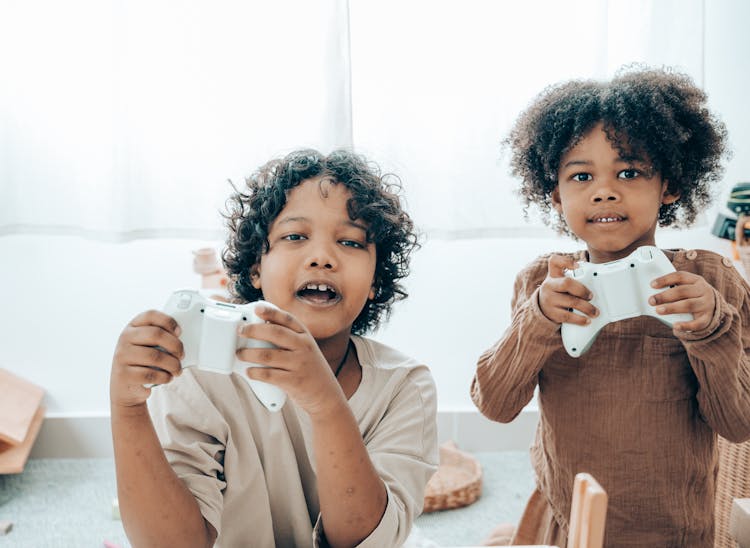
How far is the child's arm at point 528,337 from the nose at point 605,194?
75 millimetres

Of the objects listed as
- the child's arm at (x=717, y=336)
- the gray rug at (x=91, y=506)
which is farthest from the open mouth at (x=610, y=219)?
the gray rug at (x=91, y=506)

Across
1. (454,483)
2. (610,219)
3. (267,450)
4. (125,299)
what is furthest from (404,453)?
(125,299)

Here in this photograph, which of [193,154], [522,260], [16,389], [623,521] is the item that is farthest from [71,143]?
[623,521]

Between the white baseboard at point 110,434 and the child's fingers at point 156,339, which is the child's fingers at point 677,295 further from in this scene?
the white baseboard at point 110,434

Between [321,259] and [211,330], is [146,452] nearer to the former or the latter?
[211,330]

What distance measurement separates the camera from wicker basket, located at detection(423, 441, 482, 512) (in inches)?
67.2

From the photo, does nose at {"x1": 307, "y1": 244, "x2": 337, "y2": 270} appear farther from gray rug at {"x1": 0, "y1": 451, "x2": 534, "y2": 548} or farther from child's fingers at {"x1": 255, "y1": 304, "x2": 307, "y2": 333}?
gray rug at {"x1": 0, "y1": 451, "x2": 534, "y2": 548}

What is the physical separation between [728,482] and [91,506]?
4.05ft

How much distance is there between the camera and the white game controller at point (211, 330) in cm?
65

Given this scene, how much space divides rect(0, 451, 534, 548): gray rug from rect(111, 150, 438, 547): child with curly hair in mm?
692

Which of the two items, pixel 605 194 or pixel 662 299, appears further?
pixel 605 194

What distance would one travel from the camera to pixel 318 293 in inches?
35.5

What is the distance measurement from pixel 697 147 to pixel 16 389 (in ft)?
4.94

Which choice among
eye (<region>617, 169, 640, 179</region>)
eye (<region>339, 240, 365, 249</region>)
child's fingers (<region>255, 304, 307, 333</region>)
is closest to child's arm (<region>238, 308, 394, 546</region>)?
child's fingers (<region>255, 304, 307, 333</region>)
